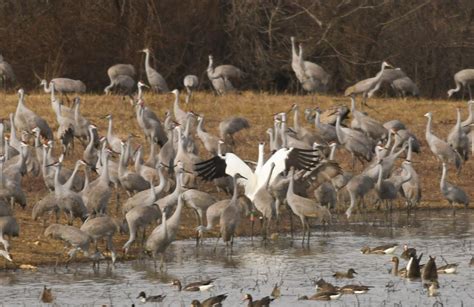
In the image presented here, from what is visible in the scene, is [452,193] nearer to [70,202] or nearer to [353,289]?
[70,202]

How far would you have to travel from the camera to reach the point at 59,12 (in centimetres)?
2591

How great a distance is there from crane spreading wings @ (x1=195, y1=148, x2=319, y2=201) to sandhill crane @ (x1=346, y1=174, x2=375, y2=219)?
73cm

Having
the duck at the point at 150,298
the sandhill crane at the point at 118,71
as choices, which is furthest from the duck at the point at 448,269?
the sandhill crane at the point at 118,71

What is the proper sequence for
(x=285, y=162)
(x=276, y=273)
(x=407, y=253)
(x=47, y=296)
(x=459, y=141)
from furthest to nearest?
(x=459, y=141) → (x=285, y=162) → (x=407, y=253) → (x=276, y=273) → (x=47, y=296)

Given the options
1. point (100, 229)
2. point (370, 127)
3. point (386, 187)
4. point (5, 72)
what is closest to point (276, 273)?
point (100, 229)

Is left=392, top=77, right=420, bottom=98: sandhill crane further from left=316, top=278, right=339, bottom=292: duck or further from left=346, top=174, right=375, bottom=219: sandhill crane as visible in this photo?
left=316, top=278, right=339, bottom=292: duck

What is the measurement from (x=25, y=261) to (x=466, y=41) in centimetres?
1711

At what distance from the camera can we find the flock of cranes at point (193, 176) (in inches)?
485

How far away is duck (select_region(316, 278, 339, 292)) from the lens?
10180mm

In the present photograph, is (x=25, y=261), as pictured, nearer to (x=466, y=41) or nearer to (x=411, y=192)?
(x=411, y=192)

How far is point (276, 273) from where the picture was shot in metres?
11.5

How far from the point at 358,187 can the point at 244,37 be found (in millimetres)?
13046

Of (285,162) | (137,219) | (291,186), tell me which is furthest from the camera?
(285,162)

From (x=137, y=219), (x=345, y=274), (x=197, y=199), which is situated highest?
(x=197, y=199)
